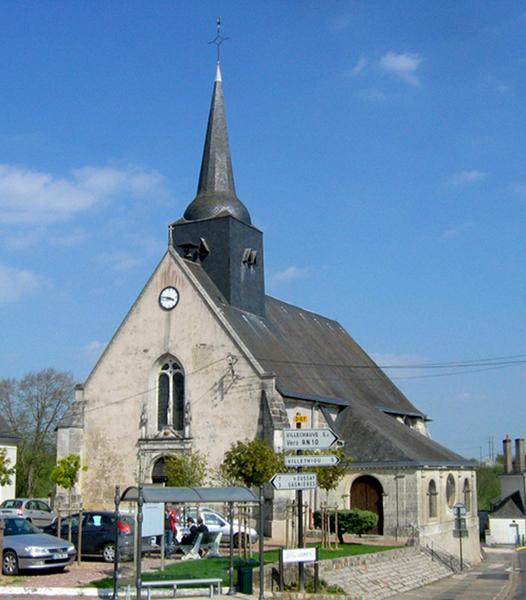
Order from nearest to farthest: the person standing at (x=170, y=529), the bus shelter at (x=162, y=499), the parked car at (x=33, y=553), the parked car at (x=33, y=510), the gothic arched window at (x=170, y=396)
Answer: the bus shelter at (x=162, y=499)
the parked car at (x=33, y=553)
the person standing at (x=170, y=529)
the gothic arched window at (x=170, y=396)
the parked car at (x=33, y=510)

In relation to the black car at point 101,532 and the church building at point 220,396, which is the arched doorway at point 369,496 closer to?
the church building at point 220,396

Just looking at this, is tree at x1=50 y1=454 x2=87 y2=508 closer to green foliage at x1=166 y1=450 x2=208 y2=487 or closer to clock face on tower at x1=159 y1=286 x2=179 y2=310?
green foliage at x1=166 y1=450 x2=208 y2=487

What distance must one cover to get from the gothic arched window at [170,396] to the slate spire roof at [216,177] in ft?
23.3

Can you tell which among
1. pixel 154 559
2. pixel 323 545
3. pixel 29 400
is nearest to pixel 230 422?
pixel 323 545

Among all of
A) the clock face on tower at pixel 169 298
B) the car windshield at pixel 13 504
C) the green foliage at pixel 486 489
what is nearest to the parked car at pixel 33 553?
the clock face on tower at pixel 169 298

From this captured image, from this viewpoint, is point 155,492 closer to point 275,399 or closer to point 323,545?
point 323,545

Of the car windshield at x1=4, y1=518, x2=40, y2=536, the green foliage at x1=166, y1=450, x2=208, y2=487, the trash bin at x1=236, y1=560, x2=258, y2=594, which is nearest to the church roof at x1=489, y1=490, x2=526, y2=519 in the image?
the green foliage at x1=166, y1=450, x2=208, y2=487

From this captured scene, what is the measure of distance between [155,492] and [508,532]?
61002 mm

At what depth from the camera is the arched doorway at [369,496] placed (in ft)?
115

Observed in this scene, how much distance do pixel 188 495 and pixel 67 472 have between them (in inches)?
775

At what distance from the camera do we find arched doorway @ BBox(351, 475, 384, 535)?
35000mm

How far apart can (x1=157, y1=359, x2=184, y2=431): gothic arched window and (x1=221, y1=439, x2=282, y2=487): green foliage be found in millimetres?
6884

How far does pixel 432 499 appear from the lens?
36.2m

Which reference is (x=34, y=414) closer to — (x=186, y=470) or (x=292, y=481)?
(x=186, y=470)
